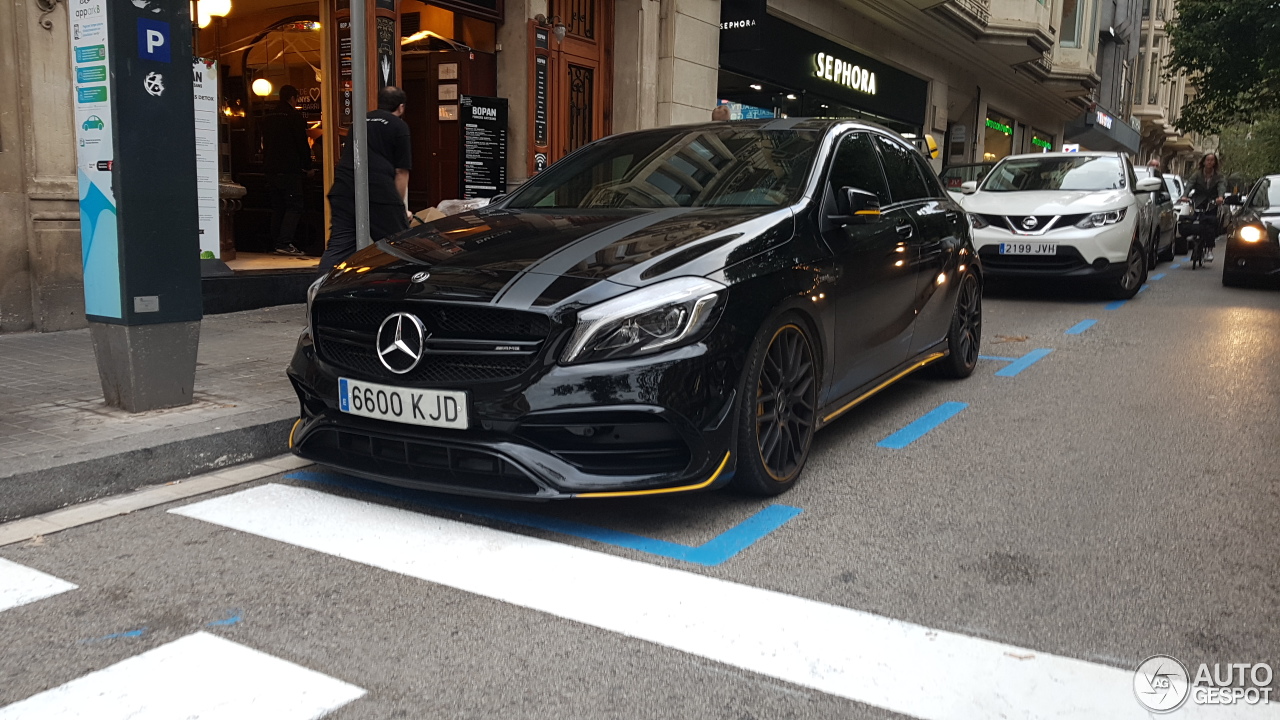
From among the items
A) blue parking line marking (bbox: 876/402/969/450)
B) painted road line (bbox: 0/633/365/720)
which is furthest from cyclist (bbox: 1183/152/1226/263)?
painted road line (bbox: 0/633/365/720)

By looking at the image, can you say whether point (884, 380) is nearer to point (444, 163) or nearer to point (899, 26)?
point (444, 163)

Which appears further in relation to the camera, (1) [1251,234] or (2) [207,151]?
(1) [1251,234]

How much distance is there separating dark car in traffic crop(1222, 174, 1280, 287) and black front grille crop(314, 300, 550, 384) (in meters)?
11.5

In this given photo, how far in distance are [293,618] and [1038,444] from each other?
3611 millimetres

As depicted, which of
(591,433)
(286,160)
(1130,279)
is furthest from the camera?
(286,160)

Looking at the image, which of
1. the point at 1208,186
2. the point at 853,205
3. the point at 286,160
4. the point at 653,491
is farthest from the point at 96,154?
the point at 1208,186

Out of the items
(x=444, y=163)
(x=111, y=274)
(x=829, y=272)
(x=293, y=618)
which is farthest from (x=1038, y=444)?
(x=444, y=163)

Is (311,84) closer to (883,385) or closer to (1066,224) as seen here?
(1066,224)

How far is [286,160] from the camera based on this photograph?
12.0 metres

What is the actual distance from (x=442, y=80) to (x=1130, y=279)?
26.0 feet

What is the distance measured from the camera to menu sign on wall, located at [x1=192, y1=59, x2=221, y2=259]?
8.77 meters

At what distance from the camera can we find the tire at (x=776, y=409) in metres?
3.82

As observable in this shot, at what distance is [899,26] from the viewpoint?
21.5m

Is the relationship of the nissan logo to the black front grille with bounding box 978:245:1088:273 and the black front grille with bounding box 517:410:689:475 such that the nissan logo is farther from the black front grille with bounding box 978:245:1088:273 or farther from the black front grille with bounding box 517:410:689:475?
the black front grille with bounding box 978:245:1088:273
